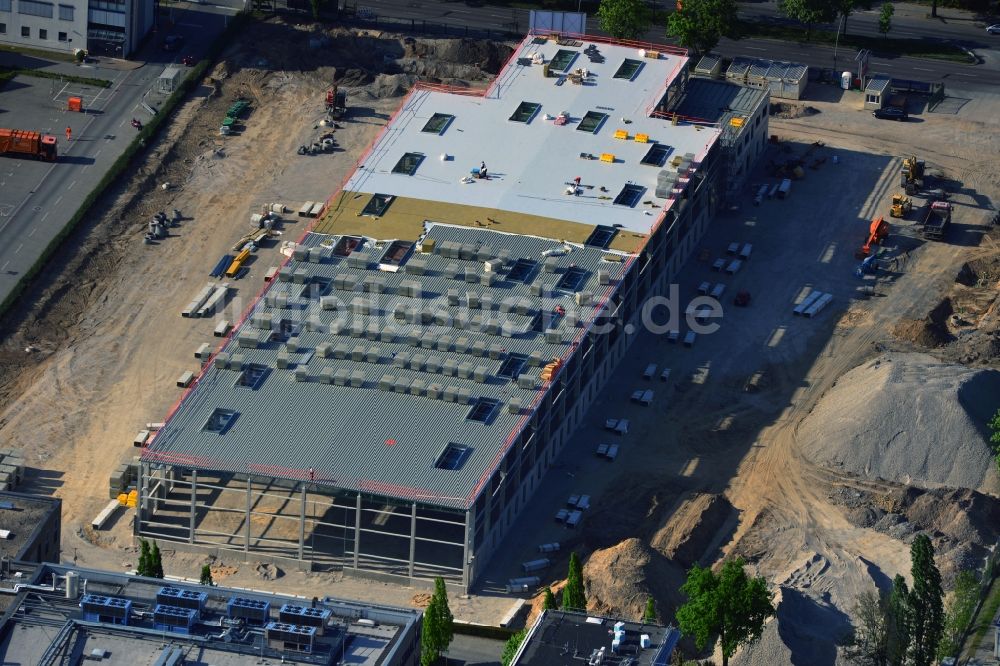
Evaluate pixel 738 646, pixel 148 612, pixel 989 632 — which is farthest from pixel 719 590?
pixel 148 612

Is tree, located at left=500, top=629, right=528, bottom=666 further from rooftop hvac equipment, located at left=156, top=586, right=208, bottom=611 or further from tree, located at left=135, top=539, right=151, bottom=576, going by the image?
tree, located at left=135, top=539, right=151, bottom=576

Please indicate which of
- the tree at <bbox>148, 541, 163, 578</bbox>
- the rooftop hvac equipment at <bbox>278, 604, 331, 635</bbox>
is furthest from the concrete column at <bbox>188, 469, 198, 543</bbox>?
the rooftop hvac equipment at <bbox>278, 604, 331, 635</bbox>

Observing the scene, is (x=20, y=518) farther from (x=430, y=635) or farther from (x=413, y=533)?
(x=430, y=635)

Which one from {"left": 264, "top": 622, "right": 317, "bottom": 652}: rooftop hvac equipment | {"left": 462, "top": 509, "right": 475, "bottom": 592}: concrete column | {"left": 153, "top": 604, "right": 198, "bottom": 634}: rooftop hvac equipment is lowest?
{"left": 264, "top": 622, "right": 317, "bottom": 652}: rooftop hvac equipment

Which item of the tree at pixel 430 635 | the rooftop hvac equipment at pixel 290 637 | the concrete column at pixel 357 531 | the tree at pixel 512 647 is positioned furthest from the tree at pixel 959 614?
the rooftop hvac equipment at pixel 290 637

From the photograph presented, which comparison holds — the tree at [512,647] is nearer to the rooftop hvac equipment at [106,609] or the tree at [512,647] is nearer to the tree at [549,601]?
the tree at [549,601]

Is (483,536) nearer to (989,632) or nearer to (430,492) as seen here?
(430,492)
